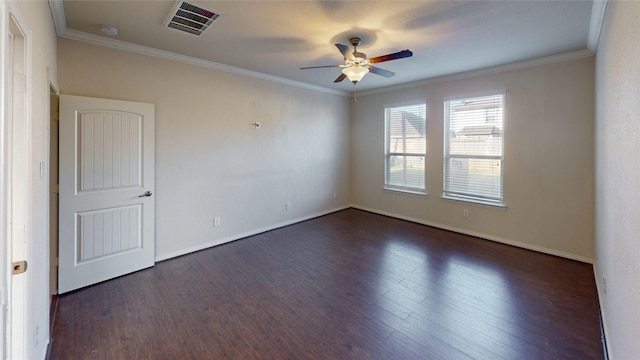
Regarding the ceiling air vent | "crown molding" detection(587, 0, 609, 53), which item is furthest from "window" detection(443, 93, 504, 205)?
the ceiling air vent

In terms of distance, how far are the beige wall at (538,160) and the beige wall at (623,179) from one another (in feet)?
5.37

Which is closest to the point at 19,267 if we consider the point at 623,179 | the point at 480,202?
the point at 623,179

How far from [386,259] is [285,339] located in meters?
1.90

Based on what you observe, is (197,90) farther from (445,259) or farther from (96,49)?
(445,259)

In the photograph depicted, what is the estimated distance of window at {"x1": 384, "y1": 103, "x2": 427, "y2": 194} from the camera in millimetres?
5312

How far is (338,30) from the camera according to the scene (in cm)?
287

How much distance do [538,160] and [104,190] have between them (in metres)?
5.43

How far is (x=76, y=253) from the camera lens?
117 inches

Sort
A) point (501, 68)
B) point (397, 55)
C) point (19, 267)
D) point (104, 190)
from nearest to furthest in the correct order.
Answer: point (19, 267)
point (397, 55)
point (104, 190)
point (501, 68)

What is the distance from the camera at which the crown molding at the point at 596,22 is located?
2.35 metres

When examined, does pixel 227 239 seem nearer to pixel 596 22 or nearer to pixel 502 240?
pixel 502 240

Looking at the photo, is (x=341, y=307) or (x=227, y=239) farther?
(x=227, y=239)

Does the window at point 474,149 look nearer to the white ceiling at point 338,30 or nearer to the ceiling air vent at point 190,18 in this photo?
the white ceiling at point 338,30

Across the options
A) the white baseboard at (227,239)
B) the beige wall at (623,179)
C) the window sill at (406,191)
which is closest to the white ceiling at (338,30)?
the beige wall at (623,179)
